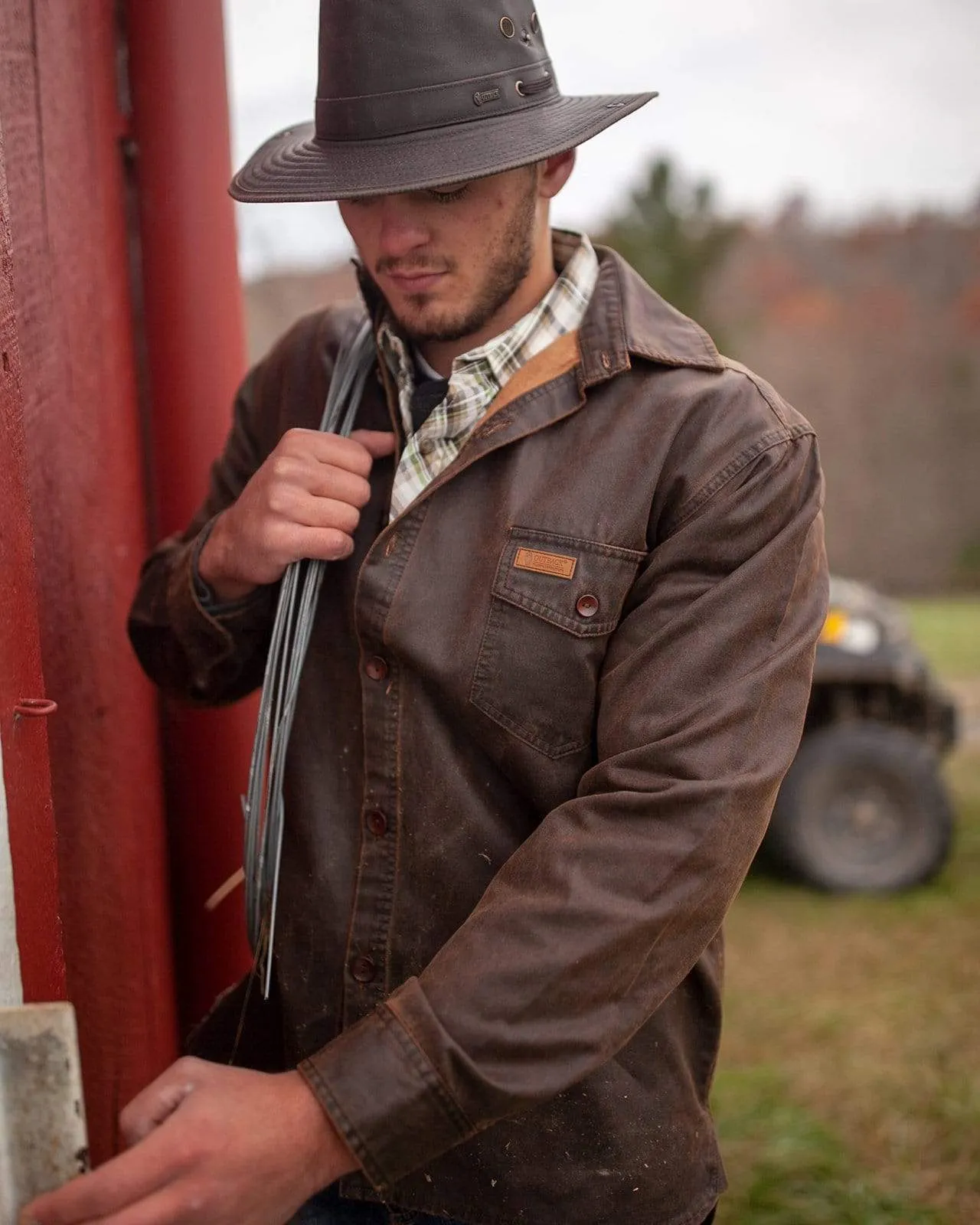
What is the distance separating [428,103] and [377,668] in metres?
0.72

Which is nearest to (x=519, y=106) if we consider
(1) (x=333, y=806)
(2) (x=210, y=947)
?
(1) (x=333, y=806)

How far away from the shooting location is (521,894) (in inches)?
55.6

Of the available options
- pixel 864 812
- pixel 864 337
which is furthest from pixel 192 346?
pixel 864 337

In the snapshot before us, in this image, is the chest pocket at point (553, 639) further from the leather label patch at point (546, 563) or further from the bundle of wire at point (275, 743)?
the bundle of wire at point (275, 743)

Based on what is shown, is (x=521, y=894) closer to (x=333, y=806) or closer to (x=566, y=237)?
(x=333, y=806)

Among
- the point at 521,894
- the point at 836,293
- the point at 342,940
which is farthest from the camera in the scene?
the point at 836,293

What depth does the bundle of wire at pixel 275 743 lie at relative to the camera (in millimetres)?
1756

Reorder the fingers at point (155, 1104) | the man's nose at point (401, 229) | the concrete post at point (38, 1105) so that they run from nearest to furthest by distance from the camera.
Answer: the concrete post at point (38, 1105) < the fingers at point (155, 1104) < the man's nose at point (401, 229)

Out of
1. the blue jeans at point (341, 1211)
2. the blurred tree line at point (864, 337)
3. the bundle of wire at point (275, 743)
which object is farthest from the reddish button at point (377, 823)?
the blurred tree line at point (864, 337)

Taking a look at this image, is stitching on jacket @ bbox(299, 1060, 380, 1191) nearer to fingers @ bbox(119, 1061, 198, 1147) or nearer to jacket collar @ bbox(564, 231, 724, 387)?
fingers @ bbox(119, 1061, 198, 1147)

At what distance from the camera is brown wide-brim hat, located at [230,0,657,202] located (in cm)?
157

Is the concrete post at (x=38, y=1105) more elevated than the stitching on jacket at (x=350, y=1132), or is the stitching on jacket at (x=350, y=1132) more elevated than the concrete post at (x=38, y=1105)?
the concrete post at (x=38, y=1105)

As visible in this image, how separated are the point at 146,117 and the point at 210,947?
5.12 ft

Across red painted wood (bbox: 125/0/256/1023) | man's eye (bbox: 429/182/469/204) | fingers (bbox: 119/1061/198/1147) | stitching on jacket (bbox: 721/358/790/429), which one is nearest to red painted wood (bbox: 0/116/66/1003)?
fingers (bbox: 119/1061/198/1147)
